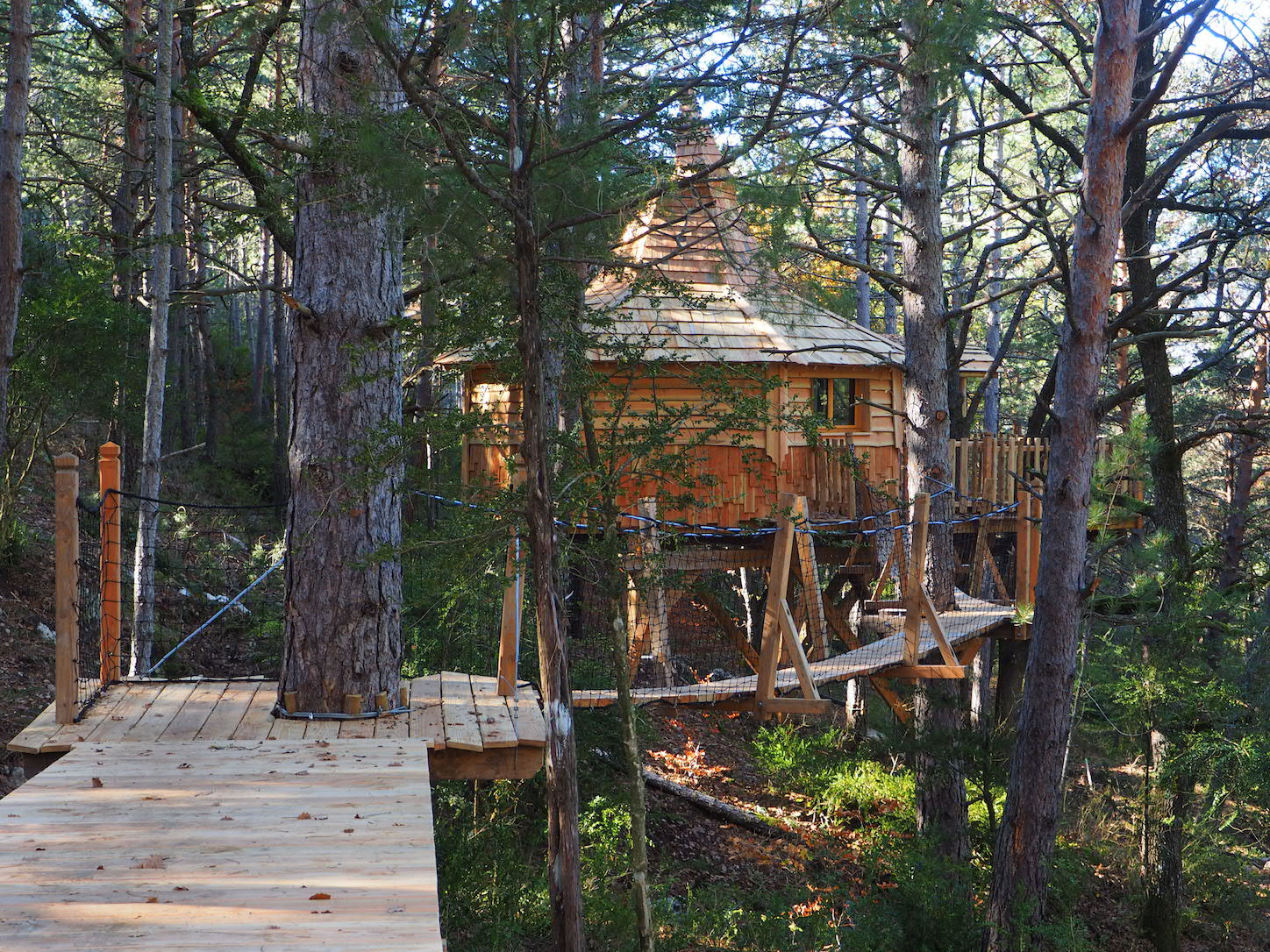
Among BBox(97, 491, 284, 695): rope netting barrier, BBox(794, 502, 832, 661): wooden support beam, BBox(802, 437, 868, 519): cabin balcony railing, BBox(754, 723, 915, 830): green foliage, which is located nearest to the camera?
BBox(97, 491, 284, 695): rope netting barrier

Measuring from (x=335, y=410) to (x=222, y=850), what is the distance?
8.48 feet

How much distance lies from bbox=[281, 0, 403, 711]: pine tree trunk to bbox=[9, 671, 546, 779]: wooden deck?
29 centimetres

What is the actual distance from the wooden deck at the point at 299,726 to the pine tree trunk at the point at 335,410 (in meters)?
Result: 0.29

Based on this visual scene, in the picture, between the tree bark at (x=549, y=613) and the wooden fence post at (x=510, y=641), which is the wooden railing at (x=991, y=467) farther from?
the tree bark at (x=549, y=613)

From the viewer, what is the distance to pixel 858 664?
794 cm

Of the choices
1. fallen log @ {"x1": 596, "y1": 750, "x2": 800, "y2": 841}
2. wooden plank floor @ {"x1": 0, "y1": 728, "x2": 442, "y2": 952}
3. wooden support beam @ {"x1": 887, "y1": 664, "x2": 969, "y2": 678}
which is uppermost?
wooden plank floor @ {"x1": 0, "y1": 728, "x2": 442, "y2": 952}

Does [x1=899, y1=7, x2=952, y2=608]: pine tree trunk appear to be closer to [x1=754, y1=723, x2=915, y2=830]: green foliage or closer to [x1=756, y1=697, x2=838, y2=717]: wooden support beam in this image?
[x1=754, y1=723, x2=915, y2=830]: green foliage

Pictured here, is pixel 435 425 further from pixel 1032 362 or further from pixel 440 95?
pixel 1032 362

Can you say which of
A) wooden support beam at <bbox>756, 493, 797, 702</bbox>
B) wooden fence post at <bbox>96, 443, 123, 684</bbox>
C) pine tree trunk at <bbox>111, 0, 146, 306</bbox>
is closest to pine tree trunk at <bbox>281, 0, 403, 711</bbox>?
wooden fence post at <bbox>96, 443, 123, 684</bbox>

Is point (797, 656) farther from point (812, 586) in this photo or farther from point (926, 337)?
point (926, 337)

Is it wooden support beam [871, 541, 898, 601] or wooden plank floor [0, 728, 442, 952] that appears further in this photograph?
wooden support beam [871, 541, 898, 601]

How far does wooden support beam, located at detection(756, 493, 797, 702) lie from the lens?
7082 mm

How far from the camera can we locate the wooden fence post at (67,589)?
5.21 meters

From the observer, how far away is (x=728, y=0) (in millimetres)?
4695
